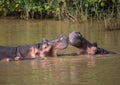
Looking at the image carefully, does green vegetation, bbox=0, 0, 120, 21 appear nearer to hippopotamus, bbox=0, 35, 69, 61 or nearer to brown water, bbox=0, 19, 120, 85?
brown water, bbox=0, 19, 120, 85

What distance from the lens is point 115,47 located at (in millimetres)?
11414

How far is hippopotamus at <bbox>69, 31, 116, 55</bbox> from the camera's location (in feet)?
33.0

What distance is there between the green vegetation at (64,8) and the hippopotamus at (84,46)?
654cm

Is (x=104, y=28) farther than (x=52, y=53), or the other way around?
(x=104, y=28)

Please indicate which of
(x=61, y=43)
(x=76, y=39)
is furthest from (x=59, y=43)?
(x=76, y=39)

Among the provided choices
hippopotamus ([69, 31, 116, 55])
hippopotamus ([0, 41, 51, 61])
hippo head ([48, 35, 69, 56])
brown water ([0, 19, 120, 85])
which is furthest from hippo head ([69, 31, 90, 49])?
hippopotamus ([0, 41, 51, 61])

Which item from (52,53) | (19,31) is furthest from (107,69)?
(19,31)

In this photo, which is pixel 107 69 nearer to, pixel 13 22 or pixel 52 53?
pixel 52 53

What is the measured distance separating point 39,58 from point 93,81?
2405 mm

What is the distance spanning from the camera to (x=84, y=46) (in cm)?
1037

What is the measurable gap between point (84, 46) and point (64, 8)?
7615mm

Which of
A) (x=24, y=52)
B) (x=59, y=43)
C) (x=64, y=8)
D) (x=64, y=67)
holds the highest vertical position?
(x=64, y=8)

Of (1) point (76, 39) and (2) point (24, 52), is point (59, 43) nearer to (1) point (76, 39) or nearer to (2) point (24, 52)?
(1) point (76, 39)

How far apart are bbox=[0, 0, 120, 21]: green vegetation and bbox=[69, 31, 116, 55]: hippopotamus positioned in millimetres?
6536
